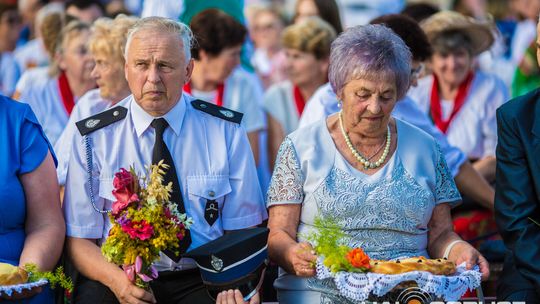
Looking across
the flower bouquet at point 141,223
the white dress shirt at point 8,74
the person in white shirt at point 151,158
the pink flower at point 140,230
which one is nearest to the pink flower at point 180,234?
the flower bouquet at point 141,223

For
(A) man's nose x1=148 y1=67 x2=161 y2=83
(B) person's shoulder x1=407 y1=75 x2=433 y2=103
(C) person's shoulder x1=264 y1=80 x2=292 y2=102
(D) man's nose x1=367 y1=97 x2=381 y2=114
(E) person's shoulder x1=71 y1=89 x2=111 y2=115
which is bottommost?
(C) person's shoulder x1=264 y1=80 x2=292 y2=102

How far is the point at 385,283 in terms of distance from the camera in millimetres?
4336

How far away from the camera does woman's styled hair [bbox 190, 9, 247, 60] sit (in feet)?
24.6

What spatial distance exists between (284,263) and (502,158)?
1163 millimetres

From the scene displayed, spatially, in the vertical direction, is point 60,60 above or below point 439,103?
above

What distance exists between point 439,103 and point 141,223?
3.81 meters

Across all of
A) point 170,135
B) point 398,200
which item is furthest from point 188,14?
point 398,200

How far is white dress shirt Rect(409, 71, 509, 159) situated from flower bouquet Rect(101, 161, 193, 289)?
3.46m

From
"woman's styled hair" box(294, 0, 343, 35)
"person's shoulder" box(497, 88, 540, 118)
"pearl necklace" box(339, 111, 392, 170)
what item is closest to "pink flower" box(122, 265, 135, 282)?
"pearl necklace" box(339, 111, 392, 170)

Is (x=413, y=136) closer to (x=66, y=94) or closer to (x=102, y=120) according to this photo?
(x=102, y=120)

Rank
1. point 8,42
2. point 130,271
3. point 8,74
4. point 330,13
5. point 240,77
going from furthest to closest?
point 8,42 → point 8,74 → point 330,13 → point 240,77 → point 130,271

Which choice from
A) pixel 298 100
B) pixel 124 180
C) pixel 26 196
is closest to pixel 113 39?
pixel 26 196

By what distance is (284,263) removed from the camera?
4984 millimetres

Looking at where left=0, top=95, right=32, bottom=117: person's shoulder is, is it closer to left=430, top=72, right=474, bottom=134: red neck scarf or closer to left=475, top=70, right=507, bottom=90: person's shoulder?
left=430, top=72, right=474, bottom=134: red neck scarf
